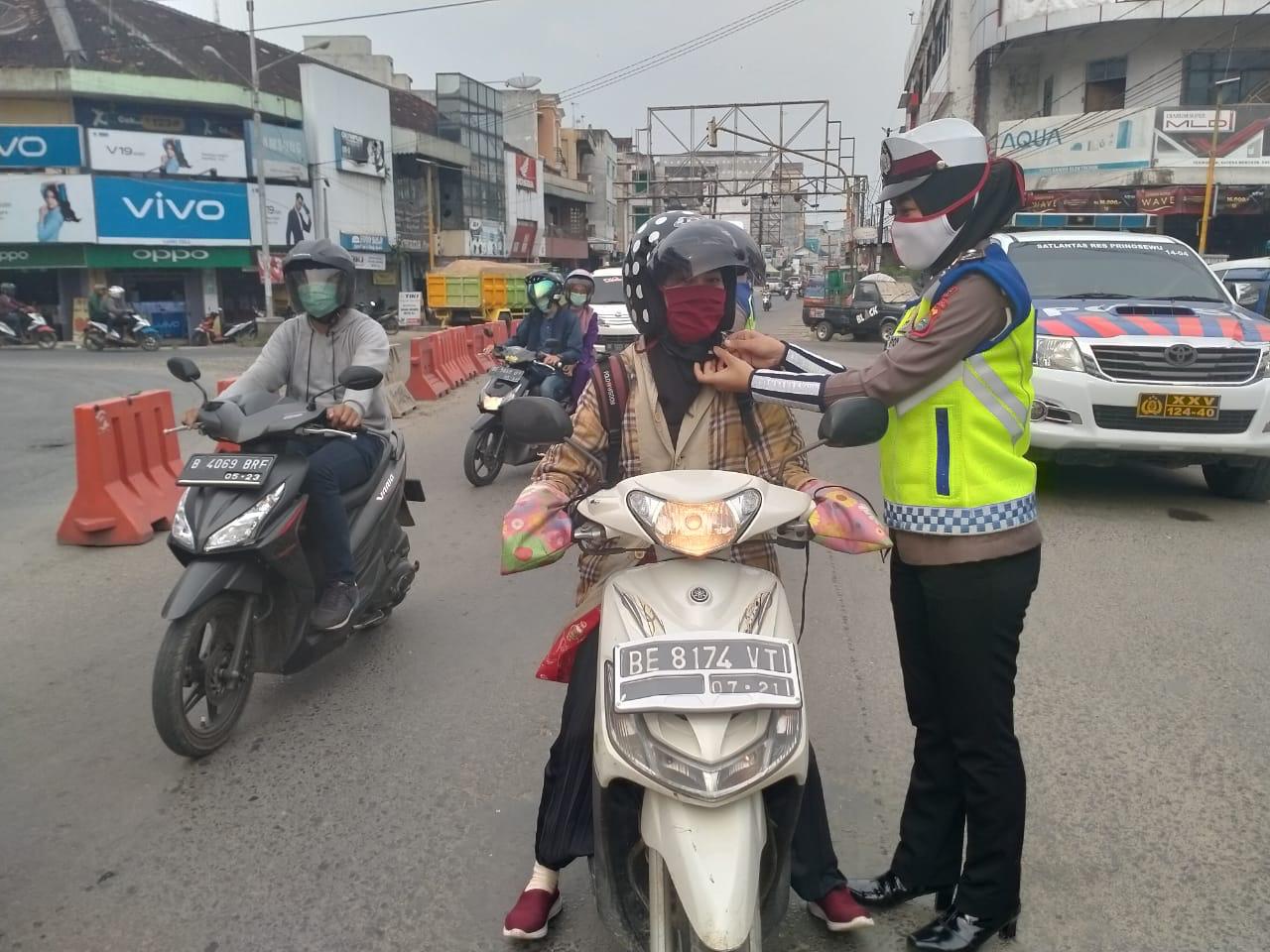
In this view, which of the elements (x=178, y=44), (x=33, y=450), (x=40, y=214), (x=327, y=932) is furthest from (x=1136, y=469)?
(x=178, y=44)

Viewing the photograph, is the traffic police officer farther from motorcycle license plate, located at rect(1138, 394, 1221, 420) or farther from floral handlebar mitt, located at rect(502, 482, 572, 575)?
motorcycle license plate, located at rect(1138, 394, 1221, 420)

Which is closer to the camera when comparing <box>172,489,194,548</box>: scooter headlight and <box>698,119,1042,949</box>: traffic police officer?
<box>698,119,1042,949</box>: traffic police officer

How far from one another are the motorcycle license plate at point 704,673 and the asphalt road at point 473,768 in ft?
3.31

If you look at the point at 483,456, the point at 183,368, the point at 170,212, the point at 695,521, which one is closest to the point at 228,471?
the point at 183,368

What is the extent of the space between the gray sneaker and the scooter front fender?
253cm

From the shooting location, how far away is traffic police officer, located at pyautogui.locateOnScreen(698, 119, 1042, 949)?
2367mm

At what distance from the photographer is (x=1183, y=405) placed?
6867 mm

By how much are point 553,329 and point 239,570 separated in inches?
234

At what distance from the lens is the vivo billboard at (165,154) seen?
30.1 m

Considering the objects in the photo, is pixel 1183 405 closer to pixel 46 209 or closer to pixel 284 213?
pixel 46 209

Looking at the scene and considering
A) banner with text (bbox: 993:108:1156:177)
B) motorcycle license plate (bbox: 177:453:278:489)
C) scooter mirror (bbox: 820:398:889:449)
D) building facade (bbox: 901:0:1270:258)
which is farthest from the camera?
banner with text (bbox: 993:108:1156:177)

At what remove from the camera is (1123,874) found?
2.94 metres

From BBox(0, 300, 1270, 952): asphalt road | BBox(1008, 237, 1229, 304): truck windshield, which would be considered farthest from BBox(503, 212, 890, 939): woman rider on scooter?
BBox(1008, 237, 1229, 304): truck windshield

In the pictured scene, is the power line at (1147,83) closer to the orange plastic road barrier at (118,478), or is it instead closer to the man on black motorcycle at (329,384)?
the orange plastic road barrier at (118,478)
